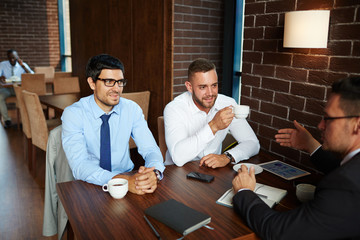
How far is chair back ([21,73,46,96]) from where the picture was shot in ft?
16.3

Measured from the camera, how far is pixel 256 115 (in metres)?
2.46

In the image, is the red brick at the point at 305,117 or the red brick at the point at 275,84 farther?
the red brick at the point at 275,84

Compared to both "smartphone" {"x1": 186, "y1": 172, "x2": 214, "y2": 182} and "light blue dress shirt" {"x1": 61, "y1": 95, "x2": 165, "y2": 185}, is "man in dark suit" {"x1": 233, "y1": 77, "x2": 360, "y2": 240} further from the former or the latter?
"light blue dress shirt" {"x1": 61, "y1": 95, "x2": 165, "y2": 185}

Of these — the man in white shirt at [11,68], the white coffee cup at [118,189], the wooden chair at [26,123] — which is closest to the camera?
the white coffee cup at [118,189]

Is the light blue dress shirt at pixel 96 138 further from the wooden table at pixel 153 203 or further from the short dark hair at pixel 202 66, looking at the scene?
the short dark hair at pixel 202 66

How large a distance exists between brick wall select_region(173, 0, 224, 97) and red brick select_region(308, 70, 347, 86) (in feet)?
5.19

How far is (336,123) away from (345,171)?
195 millimetres

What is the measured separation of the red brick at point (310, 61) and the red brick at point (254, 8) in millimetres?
458

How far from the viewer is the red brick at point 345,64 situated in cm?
176

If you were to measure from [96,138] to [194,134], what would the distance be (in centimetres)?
60

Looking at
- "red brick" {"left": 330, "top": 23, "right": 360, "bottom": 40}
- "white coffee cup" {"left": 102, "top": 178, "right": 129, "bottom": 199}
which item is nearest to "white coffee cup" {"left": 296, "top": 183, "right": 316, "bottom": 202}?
"white coffee cup" {"left": 102, "top": 178, "right": 129, "bottom": 199}

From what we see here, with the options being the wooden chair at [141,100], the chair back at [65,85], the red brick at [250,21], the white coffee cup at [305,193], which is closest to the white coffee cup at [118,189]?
the white coffee cup at [305,193]

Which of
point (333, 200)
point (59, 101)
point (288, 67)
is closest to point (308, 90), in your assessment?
point (288, 67)

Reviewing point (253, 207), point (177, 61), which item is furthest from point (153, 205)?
point (177, 61)
